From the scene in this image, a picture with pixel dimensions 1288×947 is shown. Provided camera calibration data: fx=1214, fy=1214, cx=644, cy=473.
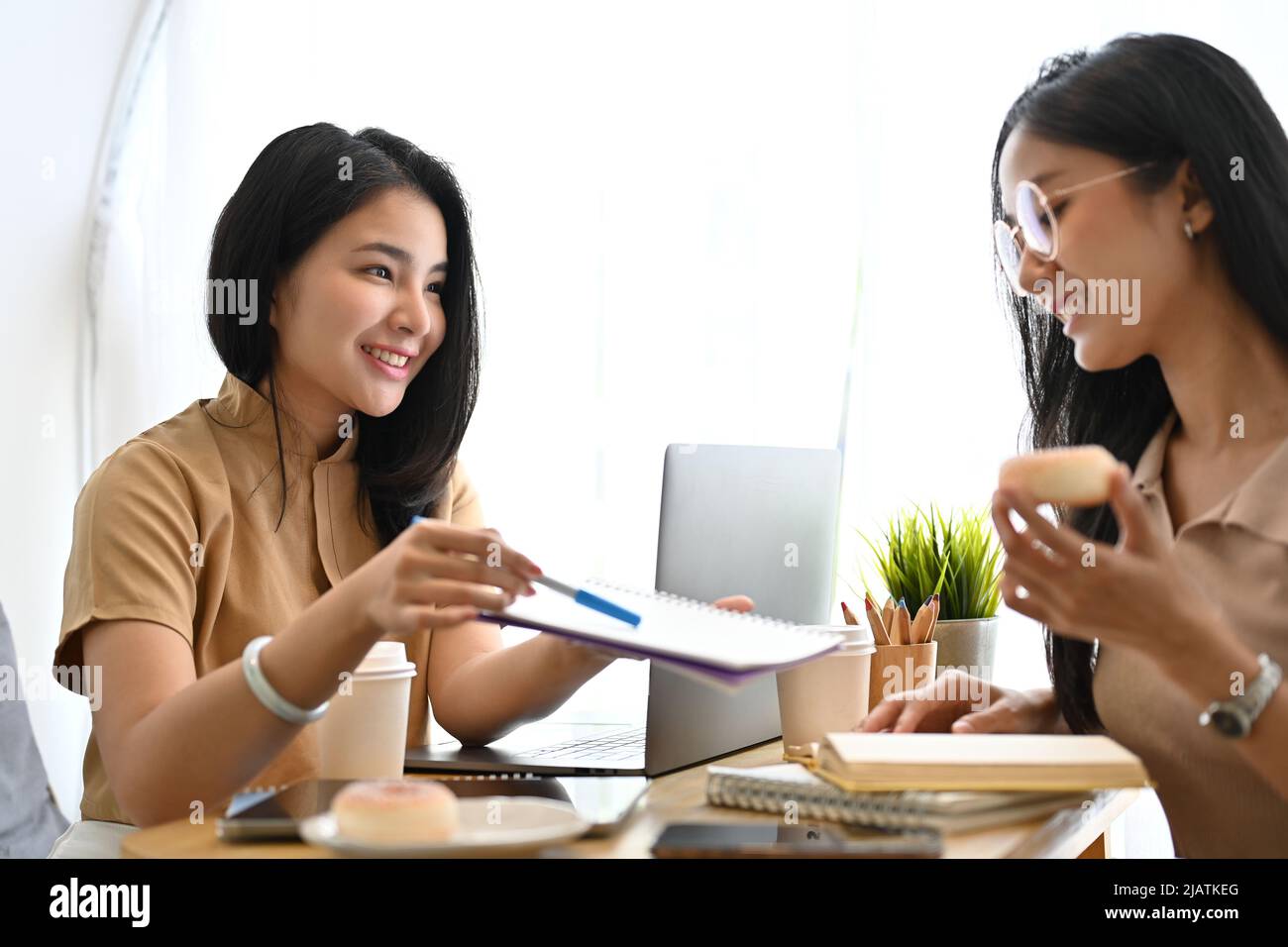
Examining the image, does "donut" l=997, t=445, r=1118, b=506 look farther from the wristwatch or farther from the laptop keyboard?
the laptop keyboard

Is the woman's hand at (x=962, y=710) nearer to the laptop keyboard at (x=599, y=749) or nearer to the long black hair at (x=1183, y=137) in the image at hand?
the long black hair at (x=1183, y=137)

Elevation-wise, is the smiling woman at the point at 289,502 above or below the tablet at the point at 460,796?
above

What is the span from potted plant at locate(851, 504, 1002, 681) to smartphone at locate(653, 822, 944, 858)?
787 mm

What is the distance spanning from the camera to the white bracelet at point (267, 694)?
1046mm

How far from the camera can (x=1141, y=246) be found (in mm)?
1267

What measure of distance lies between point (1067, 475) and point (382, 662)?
60cm

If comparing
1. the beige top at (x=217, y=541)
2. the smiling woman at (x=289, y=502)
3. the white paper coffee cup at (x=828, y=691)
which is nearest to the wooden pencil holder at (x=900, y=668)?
the white paper coffee cup at (x=828, y=691)

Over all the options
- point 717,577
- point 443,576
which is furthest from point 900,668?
point 443,576

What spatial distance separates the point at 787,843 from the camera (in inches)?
31.8

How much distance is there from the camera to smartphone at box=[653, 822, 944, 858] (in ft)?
2.60

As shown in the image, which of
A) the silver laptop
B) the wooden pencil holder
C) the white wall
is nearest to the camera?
the silver laptop

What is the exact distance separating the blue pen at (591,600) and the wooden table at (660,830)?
0.16m

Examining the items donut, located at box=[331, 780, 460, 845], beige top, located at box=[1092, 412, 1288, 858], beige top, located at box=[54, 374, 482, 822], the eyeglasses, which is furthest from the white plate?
the eyeglasses

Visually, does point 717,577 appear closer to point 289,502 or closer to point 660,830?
point 660,830
